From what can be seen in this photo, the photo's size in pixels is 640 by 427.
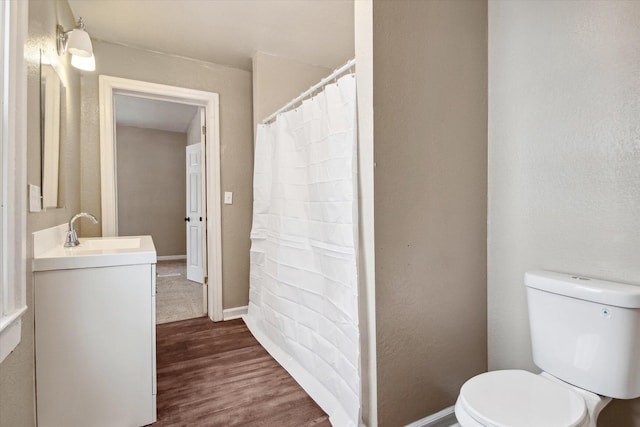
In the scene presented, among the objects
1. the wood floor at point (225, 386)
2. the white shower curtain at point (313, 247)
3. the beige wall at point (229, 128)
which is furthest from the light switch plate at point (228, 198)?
the wood floor at point (225, 386)

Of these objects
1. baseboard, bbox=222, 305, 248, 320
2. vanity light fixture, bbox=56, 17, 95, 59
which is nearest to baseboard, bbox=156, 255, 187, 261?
baseboard, bbox=222, 305, 248, 320

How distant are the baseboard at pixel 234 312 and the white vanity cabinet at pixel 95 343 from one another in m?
Result: 1.33

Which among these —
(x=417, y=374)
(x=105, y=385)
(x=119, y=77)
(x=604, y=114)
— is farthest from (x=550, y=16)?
(x=119, y=77)

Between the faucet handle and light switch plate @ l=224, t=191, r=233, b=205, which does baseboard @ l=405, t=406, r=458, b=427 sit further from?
light switch plate @ l=224, t=191, r=233, b=205

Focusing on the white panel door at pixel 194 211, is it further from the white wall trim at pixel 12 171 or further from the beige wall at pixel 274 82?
the white wall trim at pixel 12 171

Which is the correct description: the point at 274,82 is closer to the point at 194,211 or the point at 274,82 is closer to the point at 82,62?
the point at 82,62

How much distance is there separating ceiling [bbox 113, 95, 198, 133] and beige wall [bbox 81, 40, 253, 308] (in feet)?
4.87

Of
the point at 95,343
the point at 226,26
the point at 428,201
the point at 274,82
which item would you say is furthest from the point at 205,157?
the point at 428,201

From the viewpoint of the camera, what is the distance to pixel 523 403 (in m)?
1.00

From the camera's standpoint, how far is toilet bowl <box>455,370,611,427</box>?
3.04 ft

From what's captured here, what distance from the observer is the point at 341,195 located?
4.94 ft

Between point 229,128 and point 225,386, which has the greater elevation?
point 229,128

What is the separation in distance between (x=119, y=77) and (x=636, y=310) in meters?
3.27

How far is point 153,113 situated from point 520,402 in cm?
538
